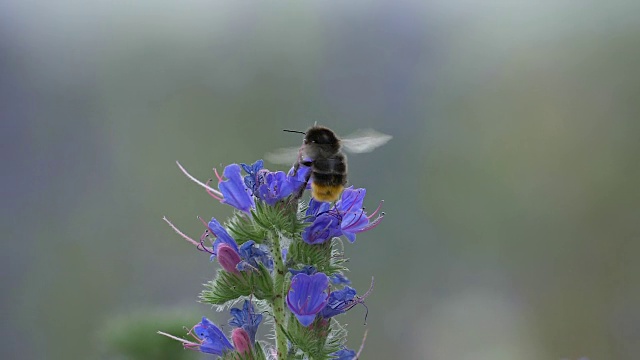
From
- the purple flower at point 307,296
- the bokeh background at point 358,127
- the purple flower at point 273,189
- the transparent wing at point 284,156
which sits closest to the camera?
the purple flower at point 307,296

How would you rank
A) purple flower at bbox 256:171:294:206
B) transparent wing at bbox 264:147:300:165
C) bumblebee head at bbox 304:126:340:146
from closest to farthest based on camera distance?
purple flower at bbox 256:171:294:206, transparent wing at bbox 264:147:300:165, bumblebee head at bbox 304:126:340:146

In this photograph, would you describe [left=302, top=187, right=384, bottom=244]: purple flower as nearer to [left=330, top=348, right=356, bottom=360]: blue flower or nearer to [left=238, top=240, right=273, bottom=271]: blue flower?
[left=238, top=240, right=273, bottom=271]: blue flower

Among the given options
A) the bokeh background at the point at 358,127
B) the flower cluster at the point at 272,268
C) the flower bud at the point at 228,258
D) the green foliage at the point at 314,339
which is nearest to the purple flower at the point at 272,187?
the flower cluster at the point at 272,268

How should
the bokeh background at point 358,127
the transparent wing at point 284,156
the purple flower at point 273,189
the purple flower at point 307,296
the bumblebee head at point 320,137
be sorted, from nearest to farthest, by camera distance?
the purple flower at point 307,296 < the purple flower at point 273,189 < the transparent wing at point 284,156 < the bumblebee head at point 320,137 < the bokeh background at point 358,127

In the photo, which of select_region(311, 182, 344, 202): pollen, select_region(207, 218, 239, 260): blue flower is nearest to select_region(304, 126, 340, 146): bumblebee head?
select_region(311, 182, 344, 202): pollen

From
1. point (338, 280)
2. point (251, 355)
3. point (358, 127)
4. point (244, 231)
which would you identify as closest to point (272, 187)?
point (244, 231)

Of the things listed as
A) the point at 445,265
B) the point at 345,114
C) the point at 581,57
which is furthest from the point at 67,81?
the point at 581,57

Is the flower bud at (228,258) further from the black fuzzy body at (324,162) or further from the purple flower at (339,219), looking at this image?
the black fuzzy body at (324,162)

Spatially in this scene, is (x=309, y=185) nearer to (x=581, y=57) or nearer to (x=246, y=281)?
(x=246, y=281)
